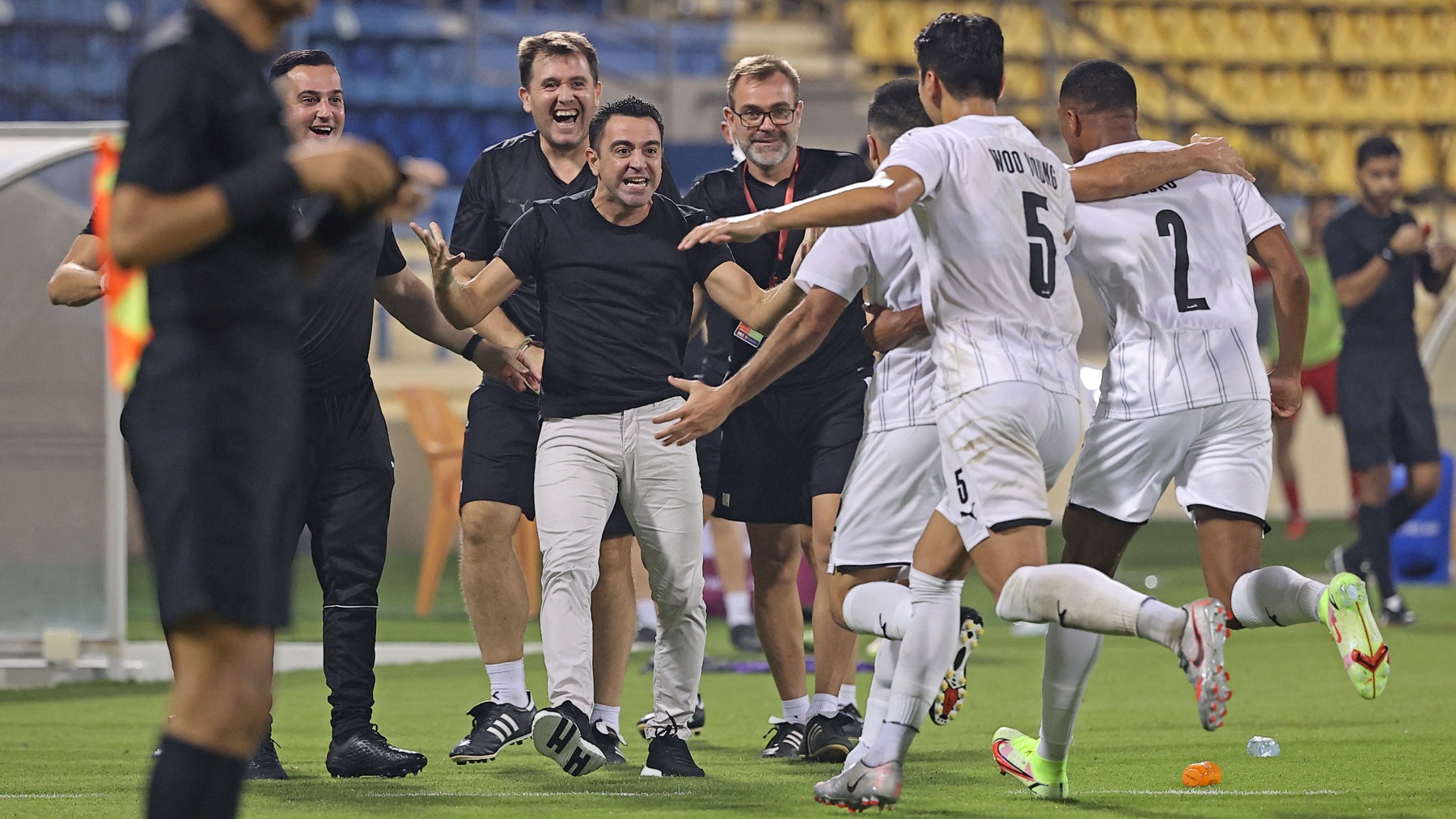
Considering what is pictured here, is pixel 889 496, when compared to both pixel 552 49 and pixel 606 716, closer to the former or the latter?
pixel 606 716

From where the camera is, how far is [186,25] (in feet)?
10.3

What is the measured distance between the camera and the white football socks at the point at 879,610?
16.3ft

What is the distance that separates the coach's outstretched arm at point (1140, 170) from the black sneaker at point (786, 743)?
→ 2017mm

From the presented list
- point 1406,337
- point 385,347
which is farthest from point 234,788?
point 385,347

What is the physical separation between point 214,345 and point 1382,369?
8.55 m

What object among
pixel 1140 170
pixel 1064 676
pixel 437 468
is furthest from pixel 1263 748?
pixel 437 468

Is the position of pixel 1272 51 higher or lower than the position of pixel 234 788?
higher

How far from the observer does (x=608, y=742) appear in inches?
233

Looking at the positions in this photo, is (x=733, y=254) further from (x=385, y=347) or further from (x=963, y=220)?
(x=385, y=347)

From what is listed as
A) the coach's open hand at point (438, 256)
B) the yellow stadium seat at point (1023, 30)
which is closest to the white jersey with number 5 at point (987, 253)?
the coach's open hand at point (438, 256)

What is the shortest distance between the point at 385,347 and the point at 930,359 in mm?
9789

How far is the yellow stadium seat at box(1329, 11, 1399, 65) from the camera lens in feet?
71.7

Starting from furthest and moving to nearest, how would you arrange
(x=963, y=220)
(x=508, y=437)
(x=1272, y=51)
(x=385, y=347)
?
(x=1272, y=51)
(x=385, y=347)
(x=508, y=437)
(x=963, y=220)

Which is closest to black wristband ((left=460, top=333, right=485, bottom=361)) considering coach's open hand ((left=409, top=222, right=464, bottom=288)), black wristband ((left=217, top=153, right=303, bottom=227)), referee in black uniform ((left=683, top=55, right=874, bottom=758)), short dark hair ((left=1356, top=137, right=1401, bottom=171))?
coach's open hand ((left=409, top=222, right=464, bottom=288))
